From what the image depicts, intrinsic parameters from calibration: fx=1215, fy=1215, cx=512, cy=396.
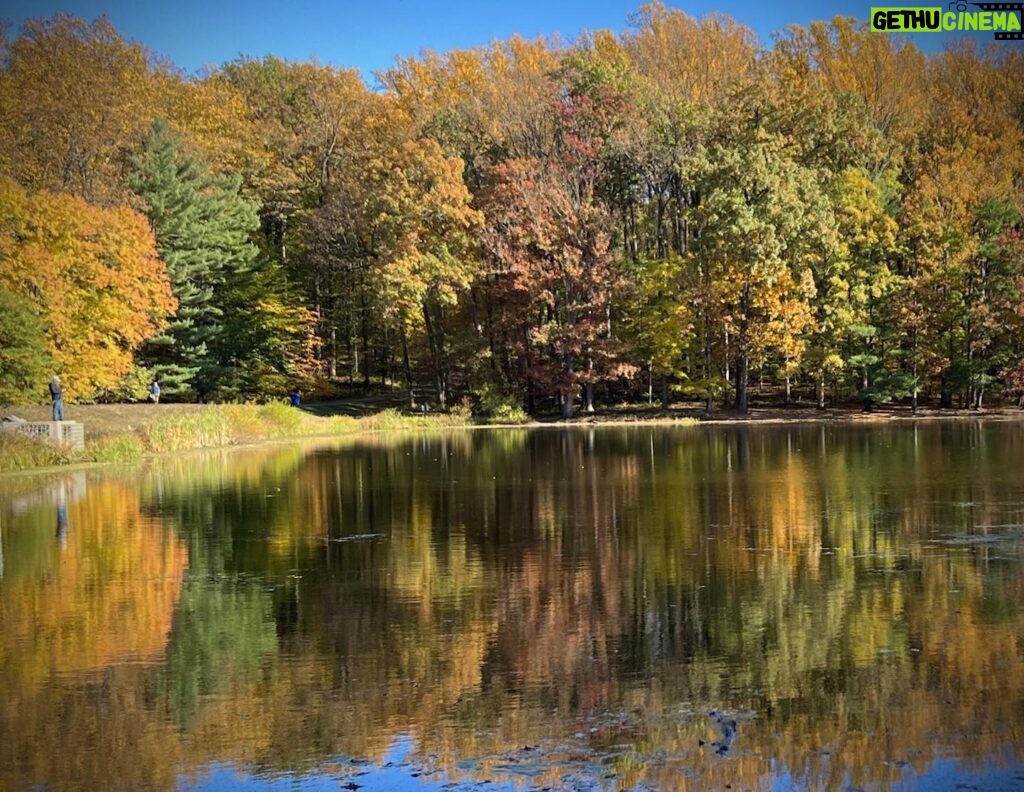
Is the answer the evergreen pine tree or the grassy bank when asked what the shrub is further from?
the evergreen pine tree

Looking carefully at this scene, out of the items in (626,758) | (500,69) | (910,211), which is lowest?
(626,758)

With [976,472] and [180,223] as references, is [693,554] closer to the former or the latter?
[976,472]

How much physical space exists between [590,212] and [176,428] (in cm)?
2467

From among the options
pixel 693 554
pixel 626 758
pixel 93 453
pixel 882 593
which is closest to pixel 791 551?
pixel 693 554

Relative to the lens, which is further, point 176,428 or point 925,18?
point 176,428

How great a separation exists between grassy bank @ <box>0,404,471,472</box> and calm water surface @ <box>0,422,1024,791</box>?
9.97 metres

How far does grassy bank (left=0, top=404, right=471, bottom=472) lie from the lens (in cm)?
3547

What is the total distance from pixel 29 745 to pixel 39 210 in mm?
39049

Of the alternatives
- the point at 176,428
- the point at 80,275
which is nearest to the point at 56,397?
the point at 176,428

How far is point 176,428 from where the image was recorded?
42875 millimetres

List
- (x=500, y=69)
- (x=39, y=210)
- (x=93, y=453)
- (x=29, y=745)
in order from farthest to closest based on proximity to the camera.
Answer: (x=500, y=69) → (x=39, y=210) → (x=93, y=453) → (x=29, y=745)

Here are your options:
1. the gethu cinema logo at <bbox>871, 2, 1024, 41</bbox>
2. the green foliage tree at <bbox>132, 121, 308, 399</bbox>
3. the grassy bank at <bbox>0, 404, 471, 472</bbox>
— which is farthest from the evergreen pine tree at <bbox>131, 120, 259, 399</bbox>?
the gethu cinema logo at <bbox>871, 2, 1024, 41</bbox>

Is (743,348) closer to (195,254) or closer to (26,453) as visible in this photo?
(195,254)

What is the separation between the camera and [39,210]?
147 feet
